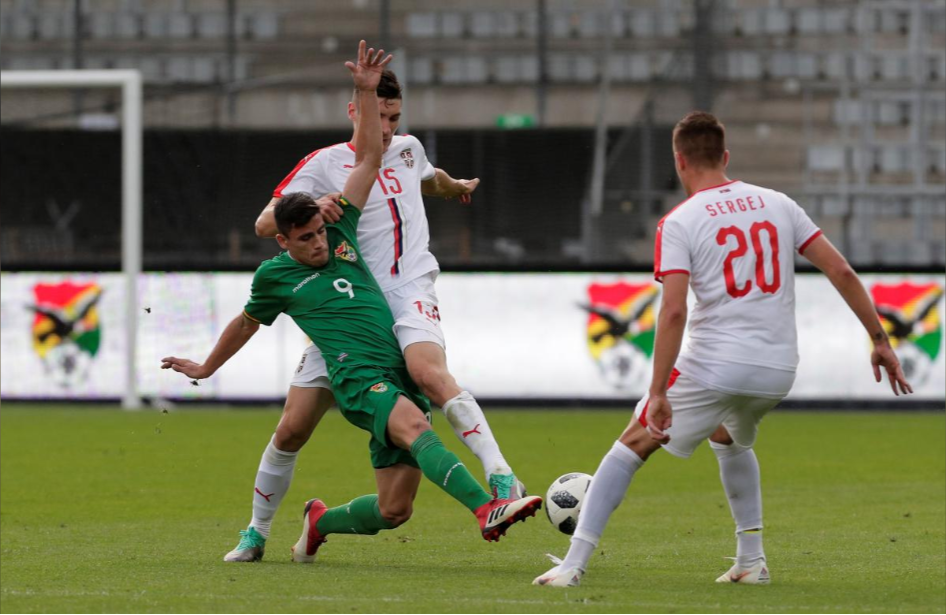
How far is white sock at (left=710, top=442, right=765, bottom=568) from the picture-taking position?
568 cm

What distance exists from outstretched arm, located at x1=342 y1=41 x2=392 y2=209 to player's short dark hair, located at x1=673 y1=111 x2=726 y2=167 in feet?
4.30

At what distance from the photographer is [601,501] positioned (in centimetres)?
534

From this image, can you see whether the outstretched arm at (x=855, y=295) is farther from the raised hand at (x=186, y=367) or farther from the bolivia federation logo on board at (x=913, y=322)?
the bolivia federation logo on board at (x=913, y=322)

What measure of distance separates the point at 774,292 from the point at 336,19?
1773cm

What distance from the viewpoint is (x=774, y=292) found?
5344mm

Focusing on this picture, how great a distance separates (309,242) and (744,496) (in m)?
1.96

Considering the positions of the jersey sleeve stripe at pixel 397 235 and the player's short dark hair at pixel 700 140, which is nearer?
the player's short dark hair at pixel 700 140

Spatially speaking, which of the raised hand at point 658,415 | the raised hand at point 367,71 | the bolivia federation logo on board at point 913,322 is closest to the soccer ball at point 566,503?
the raised hand at point 658,415

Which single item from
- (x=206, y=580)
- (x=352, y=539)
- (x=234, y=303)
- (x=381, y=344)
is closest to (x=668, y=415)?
(x=381, y=344)

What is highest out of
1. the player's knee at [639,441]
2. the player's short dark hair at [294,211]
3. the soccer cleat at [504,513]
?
the player's short dark hair at [294,211]

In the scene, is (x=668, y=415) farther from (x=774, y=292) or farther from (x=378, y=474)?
(x=378, y=474)

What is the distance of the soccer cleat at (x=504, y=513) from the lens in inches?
201

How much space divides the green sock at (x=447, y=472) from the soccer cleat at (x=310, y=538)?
86 cm

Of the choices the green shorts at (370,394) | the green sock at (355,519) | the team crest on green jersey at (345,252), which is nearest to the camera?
the green shorts at (370,394)
